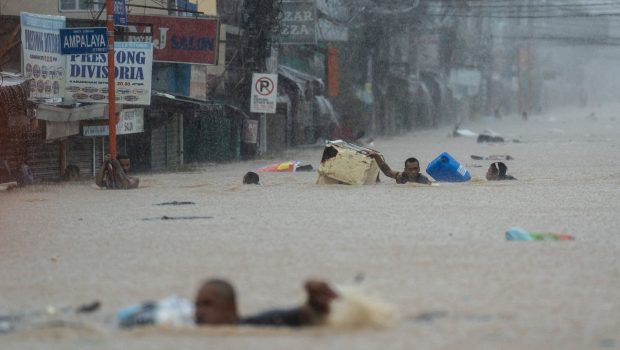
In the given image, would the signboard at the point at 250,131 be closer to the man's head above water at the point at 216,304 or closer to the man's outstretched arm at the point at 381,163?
the man's outstretched arm at the point at 381,163

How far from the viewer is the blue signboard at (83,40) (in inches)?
1007

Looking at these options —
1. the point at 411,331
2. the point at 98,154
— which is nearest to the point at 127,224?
the point at 411,331

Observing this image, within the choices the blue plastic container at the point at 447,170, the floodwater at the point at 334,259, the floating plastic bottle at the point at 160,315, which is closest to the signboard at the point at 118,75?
the floodwater at the point at 334,259

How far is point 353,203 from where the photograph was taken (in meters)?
19.6

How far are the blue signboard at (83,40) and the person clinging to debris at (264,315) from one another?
18067 mm

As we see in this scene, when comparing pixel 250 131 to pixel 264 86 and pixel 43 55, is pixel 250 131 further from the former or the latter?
pixel 43 55

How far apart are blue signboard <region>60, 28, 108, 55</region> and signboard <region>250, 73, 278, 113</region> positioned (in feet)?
45.7

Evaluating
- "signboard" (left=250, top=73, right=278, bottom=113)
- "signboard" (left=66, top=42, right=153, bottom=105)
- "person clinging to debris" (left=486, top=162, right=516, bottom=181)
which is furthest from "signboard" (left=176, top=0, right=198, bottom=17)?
"person clinging to debris" (left=486, top=162, right=516, bottom=181)

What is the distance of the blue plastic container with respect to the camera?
82.5 feet

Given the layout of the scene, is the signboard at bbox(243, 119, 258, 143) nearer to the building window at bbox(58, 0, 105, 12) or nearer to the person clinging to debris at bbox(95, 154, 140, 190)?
the building window at bbox(58, 0, 105, 12)

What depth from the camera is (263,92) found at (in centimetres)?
3962

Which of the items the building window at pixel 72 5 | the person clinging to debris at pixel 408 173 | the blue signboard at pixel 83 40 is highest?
the building window at pixel 72 5

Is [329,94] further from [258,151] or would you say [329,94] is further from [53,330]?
[53,330]

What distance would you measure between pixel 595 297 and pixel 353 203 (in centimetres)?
1029
